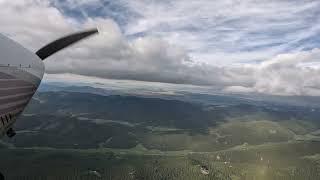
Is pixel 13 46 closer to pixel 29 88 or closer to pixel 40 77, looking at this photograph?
pixel 29 88

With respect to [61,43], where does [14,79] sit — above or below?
below

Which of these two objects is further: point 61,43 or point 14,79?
point 61,43

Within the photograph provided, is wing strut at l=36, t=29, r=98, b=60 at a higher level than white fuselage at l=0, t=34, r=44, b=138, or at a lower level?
higher

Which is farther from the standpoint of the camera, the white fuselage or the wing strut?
the wing strut
